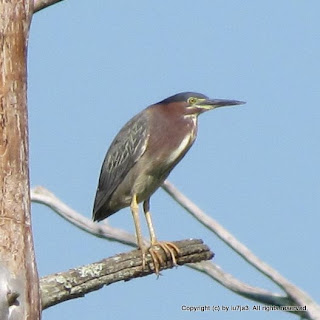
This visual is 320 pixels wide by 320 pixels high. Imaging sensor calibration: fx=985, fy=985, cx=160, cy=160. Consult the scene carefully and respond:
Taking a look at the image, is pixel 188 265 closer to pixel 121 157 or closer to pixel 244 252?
pixel 244 252

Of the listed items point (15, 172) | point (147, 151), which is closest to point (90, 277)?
point (15, 172)

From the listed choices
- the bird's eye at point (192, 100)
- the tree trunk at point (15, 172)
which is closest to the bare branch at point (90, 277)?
the tree trunk at point (15, 172)

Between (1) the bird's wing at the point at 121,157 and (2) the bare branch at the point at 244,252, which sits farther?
(1) the bird's wing at the point at 121,157

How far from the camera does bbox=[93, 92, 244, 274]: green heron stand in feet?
21.7

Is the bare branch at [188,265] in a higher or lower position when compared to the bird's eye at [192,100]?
lower

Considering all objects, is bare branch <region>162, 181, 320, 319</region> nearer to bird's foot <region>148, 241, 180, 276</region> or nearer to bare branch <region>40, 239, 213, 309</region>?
bird's foot <region>148, 241, 180, 276</region>

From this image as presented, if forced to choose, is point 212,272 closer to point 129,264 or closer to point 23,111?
point 129,264

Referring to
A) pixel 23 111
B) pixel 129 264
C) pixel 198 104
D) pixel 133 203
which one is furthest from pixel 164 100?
pixel 23 111

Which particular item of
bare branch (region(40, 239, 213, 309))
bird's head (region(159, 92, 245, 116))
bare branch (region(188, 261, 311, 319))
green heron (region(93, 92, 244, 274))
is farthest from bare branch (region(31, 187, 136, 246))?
bare branch (region(40, 239, 213, 309))

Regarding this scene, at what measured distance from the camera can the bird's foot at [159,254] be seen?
562 centimetres

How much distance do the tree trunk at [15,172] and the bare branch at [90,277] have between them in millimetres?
364

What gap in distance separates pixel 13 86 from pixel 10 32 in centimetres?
22

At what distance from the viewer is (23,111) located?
4.05 meters

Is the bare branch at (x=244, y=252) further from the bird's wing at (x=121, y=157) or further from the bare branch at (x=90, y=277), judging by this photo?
the bare branch at (x=90, y=277)
